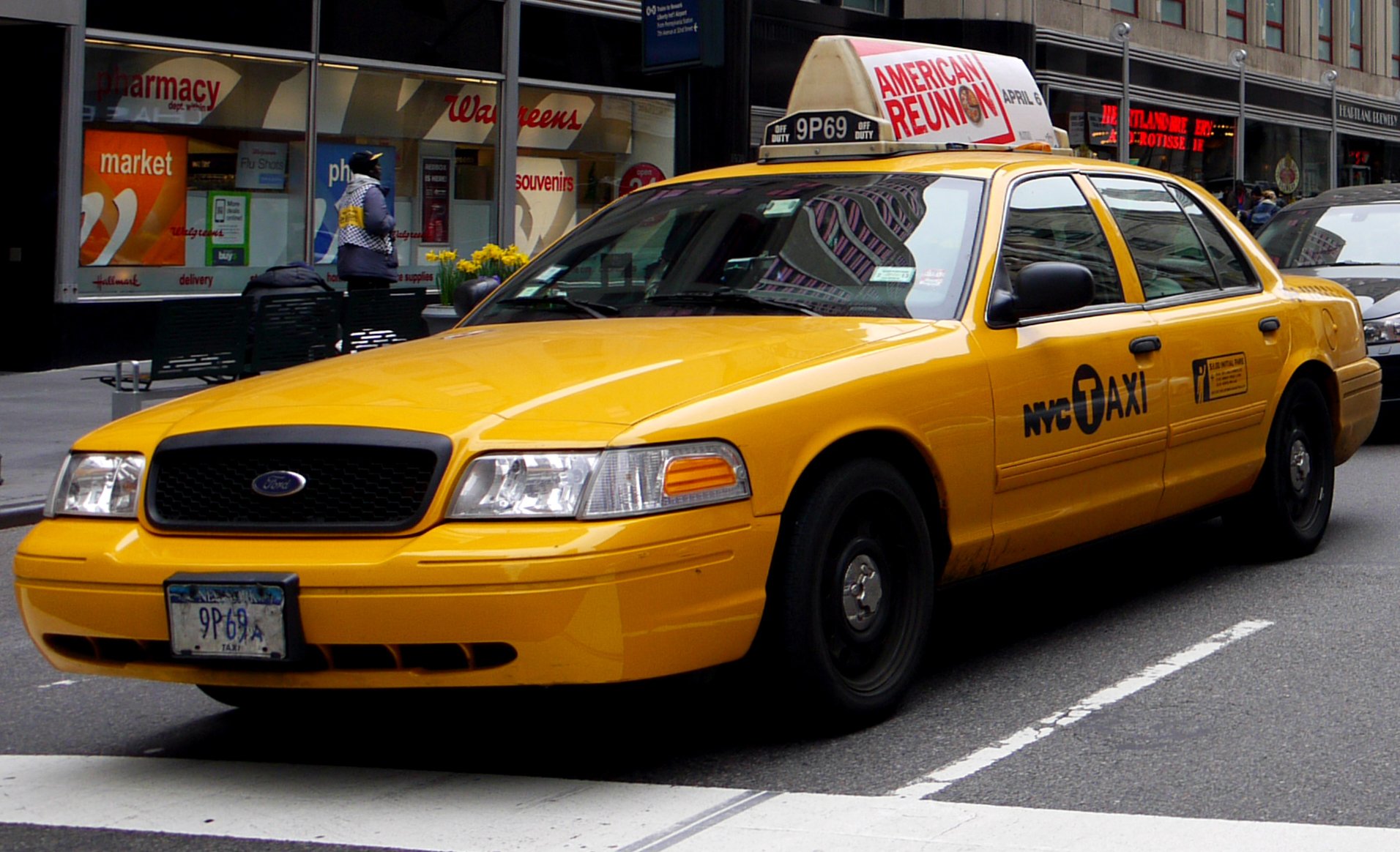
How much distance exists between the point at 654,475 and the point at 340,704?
5.22 ft

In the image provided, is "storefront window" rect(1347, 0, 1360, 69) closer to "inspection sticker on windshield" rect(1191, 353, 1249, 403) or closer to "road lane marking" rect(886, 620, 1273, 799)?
"inspection sticker on windshield" rect(1191, 353, 1249, 403)

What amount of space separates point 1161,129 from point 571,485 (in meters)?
31.6

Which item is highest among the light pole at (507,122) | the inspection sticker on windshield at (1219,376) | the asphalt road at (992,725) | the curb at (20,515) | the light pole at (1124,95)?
the light pole at (1124,95)

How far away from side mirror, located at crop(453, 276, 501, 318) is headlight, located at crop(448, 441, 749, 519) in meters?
2.21

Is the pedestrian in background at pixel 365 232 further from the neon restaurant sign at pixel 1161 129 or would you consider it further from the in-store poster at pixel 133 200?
the neon restaurant sign at pixel 1161 129

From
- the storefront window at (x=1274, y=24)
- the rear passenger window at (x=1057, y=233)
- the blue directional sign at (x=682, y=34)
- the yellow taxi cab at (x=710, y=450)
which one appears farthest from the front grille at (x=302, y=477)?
the storefront window at (x=1274, y=24)

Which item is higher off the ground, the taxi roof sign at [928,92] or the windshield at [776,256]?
the taxi roof sign at [928,92]

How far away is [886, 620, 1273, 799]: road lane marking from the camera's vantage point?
4328mm

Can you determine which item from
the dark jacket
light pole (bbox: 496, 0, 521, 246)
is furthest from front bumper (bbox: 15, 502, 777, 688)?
light pole (bbox: 496, 0, 521, 246)

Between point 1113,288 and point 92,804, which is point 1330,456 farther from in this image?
point 92,804

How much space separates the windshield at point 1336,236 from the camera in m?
12.6

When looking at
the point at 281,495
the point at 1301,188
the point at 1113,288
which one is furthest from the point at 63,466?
the point at 1301,188

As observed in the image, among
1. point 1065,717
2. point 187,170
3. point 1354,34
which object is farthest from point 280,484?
point 1354,34

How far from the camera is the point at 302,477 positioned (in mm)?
4254
